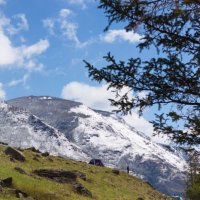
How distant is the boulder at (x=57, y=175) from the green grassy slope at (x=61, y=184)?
1.01 m

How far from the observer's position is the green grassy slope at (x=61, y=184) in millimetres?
31800

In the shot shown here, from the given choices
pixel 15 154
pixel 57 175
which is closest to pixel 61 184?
pixel 57 175

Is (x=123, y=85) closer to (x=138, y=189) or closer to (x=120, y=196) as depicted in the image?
(x=120, y=196)

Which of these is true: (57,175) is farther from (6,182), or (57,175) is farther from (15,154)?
(6,182)

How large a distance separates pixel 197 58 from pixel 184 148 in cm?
348

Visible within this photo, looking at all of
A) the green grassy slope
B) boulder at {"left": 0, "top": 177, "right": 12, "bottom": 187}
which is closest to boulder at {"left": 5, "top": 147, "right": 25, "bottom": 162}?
the green grassy slope

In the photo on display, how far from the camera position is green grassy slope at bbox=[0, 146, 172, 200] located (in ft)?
104

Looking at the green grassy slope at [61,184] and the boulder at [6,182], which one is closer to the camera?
the boulder at [6,182]

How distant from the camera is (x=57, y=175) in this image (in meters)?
41.8

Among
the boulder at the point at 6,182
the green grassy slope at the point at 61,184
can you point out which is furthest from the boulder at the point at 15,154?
the boulder at the point at 6,182

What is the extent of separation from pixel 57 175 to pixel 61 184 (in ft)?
7.68

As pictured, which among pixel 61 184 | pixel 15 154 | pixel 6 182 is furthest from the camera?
pixel 15 154

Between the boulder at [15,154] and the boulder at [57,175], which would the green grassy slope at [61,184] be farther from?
the boulder at [57,175]

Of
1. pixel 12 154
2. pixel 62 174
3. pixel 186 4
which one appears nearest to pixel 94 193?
pixel 62 174
